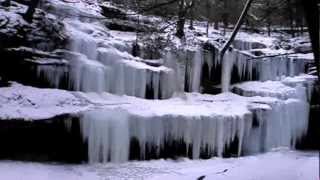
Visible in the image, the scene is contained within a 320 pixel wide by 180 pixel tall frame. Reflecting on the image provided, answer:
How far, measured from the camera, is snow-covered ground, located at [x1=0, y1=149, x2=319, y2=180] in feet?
43.6

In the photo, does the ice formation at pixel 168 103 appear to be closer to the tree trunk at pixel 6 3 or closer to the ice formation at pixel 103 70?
the ice formation at pixel 103 70

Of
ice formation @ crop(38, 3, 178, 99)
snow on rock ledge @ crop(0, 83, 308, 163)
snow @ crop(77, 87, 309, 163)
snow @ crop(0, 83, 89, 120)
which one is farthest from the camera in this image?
ice formation @ crop(38, 3, 178, 99)

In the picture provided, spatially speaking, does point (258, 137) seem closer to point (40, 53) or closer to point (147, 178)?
point (147, 178)

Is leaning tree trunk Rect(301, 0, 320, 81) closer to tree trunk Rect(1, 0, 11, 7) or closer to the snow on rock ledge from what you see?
the snow on rock ledge

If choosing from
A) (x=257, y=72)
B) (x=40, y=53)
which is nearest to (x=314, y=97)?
(x=257, y=72)

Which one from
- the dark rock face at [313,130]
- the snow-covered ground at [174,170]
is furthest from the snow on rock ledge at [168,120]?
the snow-covered ground at [174,170]

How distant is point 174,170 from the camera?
48.6ft

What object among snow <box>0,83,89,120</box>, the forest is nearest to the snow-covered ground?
the forest

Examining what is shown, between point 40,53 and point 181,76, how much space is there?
525 cm

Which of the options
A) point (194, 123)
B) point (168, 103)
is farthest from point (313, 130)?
point (168, 103)

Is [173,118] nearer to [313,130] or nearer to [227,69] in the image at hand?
[227,69]

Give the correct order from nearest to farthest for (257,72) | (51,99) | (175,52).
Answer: (51,99)
(175,52)
(257,72)

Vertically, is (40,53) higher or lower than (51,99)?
higher

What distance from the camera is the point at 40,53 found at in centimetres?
1552
